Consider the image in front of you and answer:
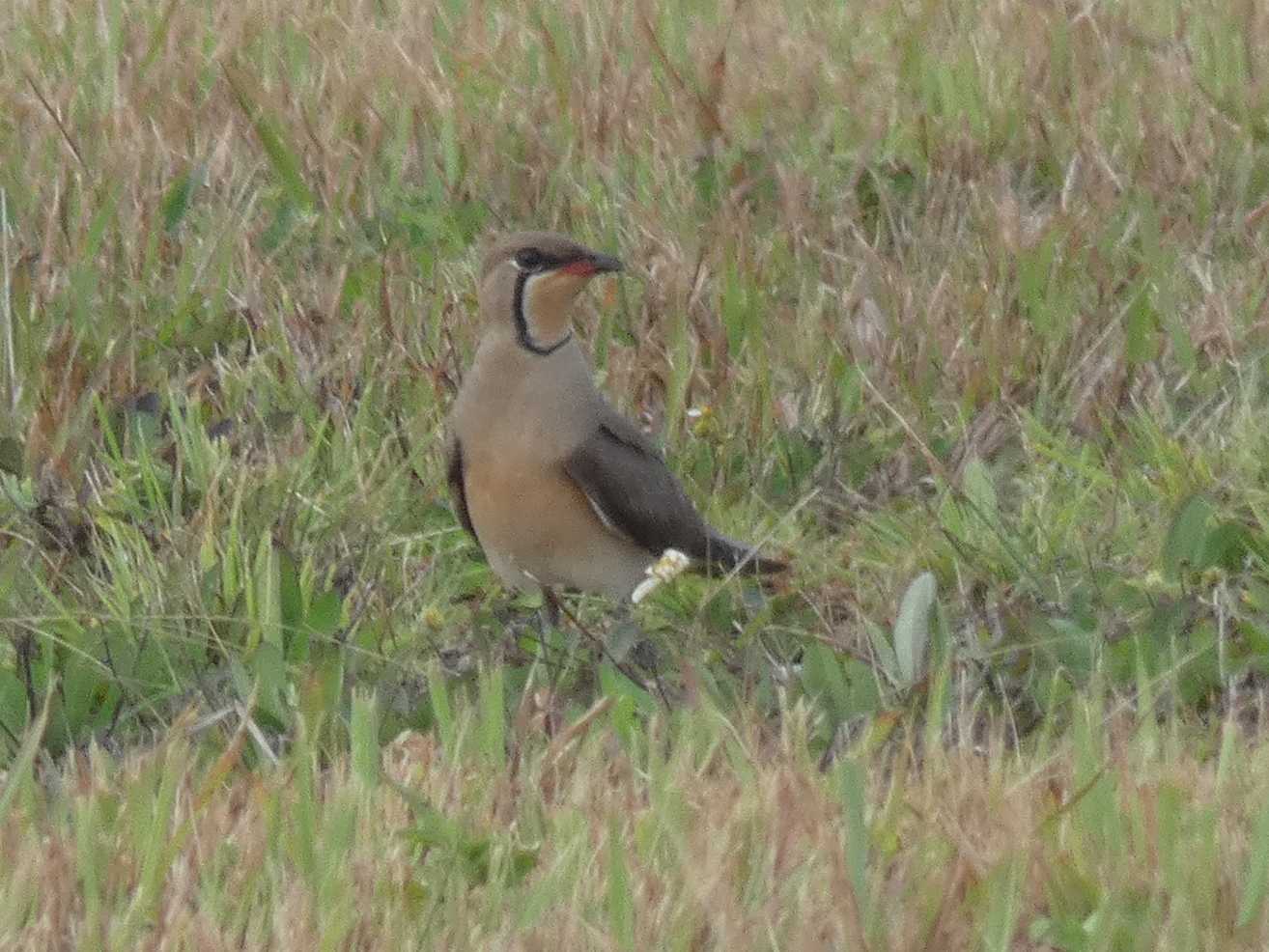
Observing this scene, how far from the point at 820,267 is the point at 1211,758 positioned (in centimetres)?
248

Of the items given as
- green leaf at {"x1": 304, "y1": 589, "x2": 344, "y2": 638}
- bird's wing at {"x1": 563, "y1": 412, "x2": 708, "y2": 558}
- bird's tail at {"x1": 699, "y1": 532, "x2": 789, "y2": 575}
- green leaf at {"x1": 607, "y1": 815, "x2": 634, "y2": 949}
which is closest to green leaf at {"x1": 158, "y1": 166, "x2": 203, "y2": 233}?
bird's wing at {"x1": 563, "y1": 412, "x2": 708, "y2": 558}

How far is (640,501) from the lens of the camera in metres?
4.88

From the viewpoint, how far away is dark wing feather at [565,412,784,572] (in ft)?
16.0

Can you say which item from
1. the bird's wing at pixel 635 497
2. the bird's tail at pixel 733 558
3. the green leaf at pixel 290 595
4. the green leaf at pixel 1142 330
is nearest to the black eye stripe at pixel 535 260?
the bird's wing at pixel 635 497

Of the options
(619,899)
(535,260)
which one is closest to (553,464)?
(535,260)

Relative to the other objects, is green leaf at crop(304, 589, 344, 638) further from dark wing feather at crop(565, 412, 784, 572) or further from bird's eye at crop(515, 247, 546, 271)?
bird's eye at crop(515, 247, 546, 271)

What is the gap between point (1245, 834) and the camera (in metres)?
3.31

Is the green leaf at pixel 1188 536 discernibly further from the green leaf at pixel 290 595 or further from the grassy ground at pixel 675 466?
the green leaf at pixel 290 595

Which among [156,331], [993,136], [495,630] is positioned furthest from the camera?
[993,136]

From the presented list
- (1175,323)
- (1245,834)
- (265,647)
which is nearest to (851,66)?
(1175,323)

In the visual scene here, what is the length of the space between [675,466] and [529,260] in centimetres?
57

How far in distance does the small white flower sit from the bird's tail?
0.13 meters

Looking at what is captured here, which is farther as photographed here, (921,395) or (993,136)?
(993,136)

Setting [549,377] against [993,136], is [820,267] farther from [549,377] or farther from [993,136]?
[549,377]
